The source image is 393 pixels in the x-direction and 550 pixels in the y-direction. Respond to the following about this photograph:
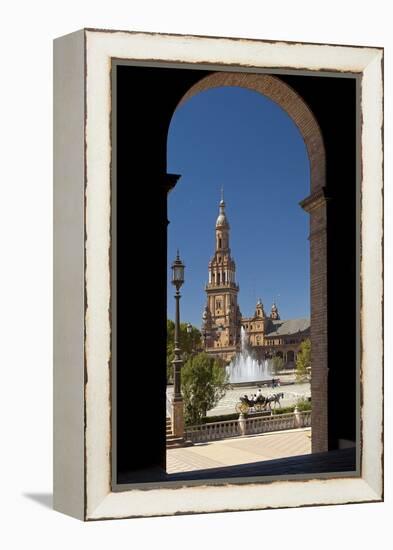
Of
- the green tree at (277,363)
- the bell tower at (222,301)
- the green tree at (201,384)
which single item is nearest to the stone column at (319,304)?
the green tree at (277,363)

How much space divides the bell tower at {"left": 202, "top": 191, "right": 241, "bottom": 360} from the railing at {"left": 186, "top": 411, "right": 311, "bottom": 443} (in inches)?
25.8

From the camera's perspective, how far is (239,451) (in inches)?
380

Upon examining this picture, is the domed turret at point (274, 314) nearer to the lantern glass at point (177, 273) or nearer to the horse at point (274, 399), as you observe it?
the horse at point (274, 399)

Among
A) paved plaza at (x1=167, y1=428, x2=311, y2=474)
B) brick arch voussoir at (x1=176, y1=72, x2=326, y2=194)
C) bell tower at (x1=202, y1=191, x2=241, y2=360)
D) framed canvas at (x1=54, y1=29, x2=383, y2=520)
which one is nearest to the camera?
framed canvas at (x1=54, y1=29, x2=383, y2=520)

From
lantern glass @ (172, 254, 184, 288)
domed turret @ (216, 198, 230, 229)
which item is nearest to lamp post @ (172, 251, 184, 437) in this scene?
lantern glass @ (172, 254, 184, 288)

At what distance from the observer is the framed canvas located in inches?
334

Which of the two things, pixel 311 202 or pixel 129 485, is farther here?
pixel 311 202

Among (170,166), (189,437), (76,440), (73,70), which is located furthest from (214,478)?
(73,70)

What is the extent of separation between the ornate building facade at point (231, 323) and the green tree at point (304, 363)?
0.20 ft

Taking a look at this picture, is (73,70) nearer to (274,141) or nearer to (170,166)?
(170,166)

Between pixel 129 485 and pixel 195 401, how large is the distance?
1.35 meters

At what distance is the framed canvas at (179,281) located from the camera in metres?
A: 8.48

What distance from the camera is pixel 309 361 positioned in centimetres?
1008

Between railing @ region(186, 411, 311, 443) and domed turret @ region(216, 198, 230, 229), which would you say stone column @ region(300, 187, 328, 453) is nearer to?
railing @ region(186, 411, 311, 443)
